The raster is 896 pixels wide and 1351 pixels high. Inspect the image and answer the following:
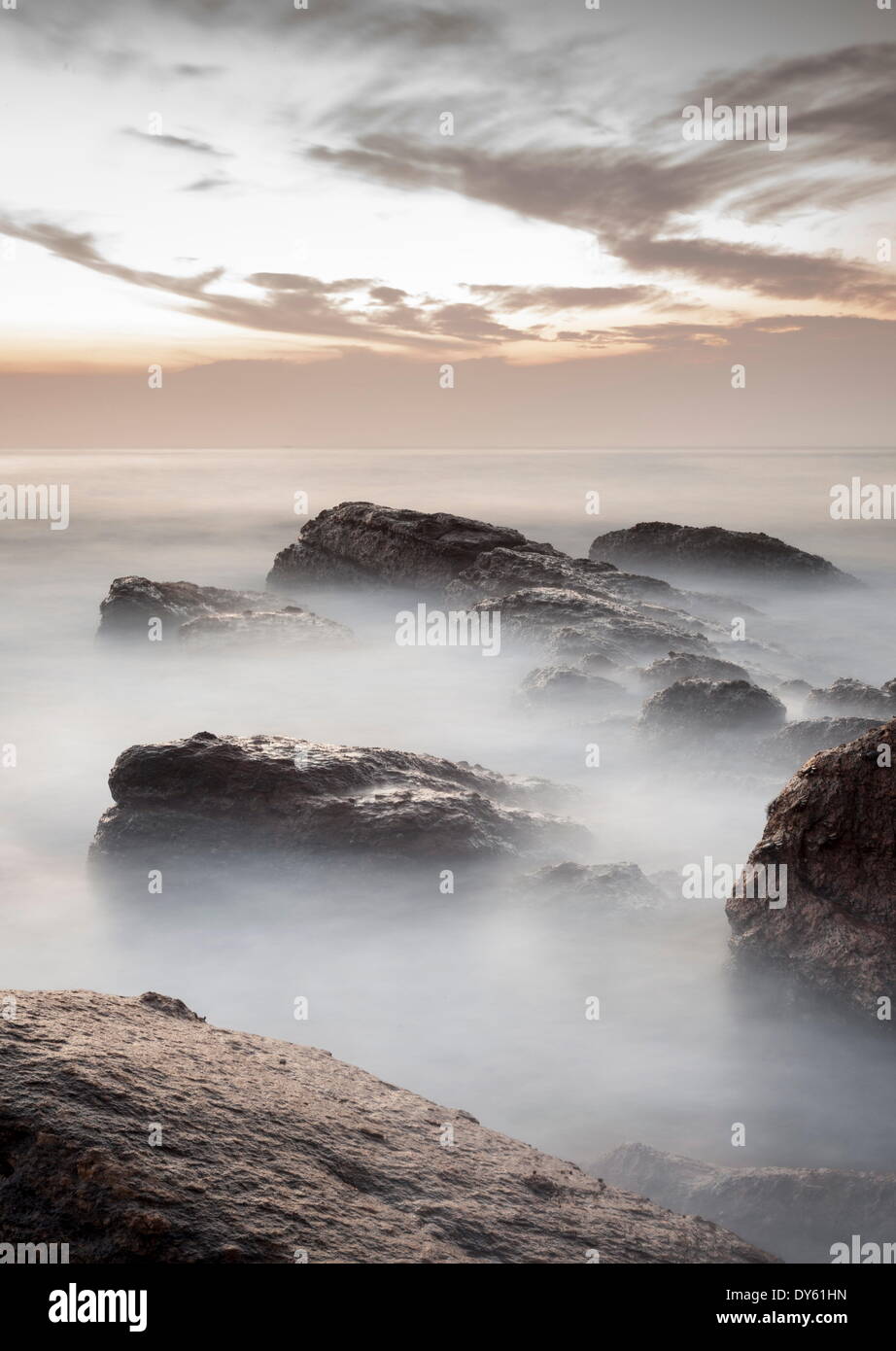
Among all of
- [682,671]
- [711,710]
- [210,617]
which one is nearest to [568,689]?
[682,671]

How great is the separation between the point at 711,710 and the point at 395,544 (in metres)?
10.3

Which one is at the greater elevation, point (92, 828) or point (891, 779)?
point (891, 779)

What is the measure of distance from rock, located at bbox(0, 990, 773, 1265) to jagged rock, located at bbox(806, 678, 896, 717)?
33.7 feet

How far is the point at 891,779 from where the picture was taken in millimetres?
6523

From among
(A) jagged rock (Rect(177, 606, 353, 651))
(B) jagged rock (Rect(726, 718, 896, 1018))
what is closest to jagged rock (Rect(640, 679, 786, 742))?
(B) jagged rock (Rect(726, 718, 896, 1018))

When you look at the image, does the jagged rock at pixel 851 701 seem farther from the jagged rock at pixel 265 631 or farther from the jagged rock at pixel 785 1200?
the jagged rock at pixel 785 1200

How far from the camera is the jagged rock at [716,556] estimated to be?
1007 inches

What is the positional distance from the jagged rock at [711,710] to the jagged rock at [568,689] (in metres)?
1.48

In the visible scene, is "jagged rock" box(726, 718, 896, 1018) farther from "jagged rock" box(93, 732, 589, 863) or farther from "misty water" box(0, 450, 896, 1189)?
"jagged rock" box(93, 732, 589, 863)

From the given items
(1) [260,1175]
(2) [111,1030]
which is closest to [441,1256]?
(1) [260,1175]

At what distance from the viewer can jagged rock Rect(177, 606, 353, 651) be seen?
18000 millimetres
